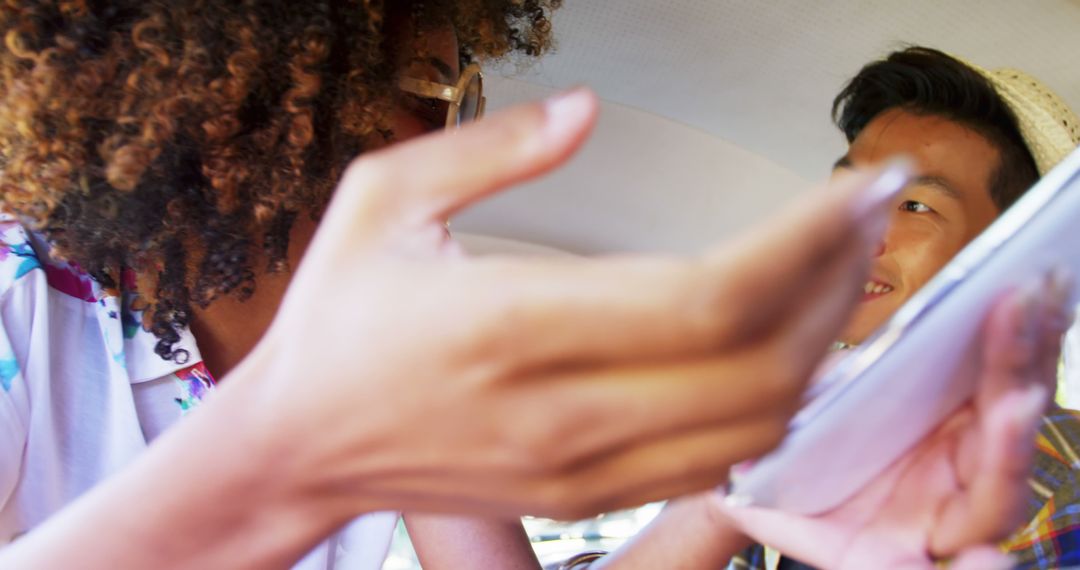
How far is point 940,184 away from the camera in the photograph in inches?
70.5

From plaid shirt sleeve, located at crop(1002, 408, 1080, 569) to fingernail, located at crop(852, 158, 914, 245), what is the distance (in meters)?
0.96

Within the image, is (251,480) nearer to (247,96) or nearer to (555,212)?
(247,96)

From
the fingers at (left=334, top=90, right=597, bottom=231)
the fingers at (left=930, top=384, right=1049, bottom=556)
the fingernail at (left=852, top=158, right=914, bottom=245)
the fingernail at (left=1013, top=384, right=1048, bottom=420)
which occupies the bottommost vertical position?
the fingers at (left=930, top=384, right=1049, bottom=556)

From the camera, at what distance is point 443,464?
40 centimetres

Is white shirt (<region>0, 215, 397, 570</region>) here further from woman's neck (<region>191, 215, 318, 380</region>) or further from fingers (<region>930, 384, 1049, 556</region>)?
fingers (<region>930, 384, 1049, 556</region>)

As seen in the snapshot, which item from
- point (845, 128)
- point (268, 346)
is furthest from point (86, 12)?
point (845, 128)

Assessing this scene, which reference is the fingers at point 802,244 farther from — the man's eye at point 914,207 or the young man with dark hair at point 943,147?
the man's eye at point 914,207

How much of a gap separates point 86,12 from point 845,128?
72.3 inches

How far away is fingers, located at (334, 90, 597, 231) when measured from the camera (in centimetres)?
40

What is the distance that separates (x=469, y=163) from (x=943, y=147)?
1.77m

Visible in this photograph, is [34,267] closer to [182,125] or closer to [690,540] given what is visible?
[182,125]

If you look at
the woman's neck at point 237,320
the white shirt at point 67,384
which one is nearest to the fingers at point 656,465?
the white shirt at point 67,384

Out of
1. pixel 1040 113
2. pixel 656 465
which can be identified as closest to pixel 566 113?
pixel 656 465

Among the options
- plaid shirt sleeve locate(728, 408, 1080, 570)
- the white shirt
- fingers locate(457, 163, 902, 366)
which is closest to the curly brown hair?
the white shirt
